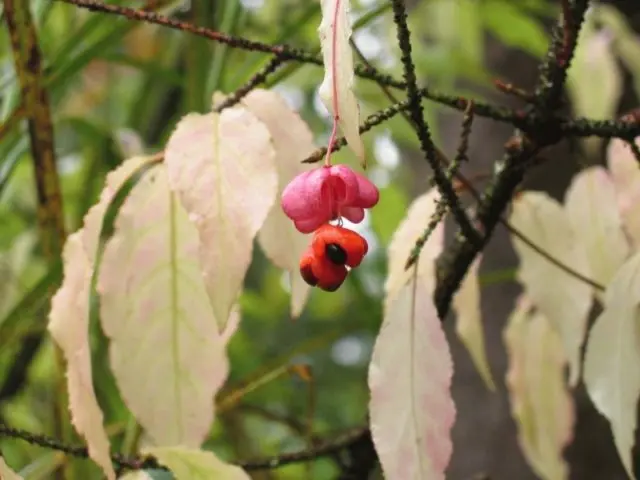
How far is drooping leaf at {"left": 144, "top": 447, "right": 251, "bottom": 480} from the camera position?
262 mm

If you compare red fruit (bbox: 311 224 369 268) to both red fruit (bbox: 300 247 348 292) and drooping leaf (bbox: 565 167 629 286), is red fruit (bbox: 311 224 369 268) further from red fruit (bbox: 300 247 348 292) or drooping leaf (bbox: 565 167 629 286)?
drooping leaf (bbox: 565 167 629 286)

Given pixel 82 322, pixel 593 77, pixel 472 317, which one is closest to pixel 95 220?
pixel 82 322

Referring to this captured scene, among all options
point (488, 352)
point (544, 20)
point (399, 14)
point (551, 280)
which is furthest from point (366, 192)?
point (544, 20)

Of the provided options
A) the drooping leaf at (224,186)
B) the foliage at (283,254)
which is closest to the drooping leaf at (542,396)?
the foliage at (283,254)

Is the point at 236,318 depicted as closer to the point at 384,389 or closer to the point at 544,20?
the point at 384,389

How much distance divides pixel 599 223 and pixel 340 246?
0.20 meters

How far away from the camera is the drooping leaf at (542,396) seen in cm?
42

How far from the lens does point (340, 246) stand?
208mm

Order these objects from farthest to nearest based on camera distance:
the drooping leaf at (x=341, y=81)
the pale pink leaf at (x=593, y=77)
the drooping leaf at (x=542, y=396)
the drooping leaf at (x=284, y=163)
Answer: the pale pink leaf at (x=593, y=77), the drooping leaf at (x=542, y=396), the drooping leaf at (x=284, y=163), the drooping leaf at (x=341, y=81)

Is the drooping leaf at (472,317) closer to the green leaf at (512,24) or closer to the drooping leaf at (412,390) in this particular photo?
the drooping leaf at (412,390)

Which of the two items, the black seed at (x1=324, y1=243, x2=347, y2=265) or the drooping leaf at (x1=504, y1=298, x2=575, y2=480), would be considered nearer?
the black seed at (x1=324, y1=243, x2=347, y2=265)

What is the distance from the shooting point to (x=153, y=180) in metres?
0.30

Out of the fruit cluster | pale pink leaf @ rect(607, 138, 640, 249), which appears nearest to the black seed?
the fruit cluster

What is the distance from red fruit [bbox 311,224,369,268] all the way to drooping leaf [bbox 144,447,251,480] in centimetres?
9
